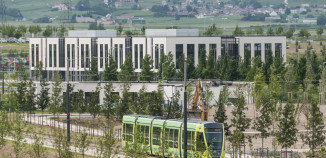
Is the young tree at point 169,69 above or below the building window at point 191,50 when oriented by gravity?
below

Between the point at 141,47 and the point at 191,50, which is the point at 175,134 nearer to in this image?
the point at 191,50

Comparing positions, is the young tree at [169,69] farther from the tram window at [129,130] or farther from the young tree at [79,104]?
the tram window at [129,130]

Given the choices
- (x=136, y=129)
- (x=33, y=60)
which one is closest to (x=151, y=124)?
(x=136, y=129)

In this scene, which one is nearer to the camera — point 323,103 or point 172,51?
point 323,103

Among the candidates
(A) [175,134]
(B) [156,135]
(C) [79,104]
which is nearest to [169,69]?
(C) [79,104]

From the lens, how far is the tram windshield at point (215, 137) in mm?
54219

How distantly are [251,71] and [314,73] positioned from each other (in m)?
14.3

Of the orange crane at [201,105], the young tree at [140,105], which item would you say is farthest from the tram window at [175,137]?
the orange crane at [201,105]

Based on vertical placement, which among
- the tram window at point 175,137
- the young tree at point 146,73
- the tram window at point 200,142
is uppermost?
the tram window at point 200,142

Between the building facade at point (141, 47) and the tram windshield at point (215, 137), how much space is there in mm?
89934

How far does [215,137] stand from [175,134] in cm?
409

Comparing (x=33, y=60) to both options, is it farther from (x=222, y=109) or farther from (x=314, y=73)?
(x=222, y=109)

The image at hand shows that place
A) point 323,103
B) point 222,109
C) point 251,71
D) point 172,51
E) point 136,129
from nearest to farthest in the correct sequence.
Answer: point 136,129, point 222,109, point 323,103, point 251,71, point 172,51

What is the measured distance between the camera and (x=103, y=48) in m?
158
